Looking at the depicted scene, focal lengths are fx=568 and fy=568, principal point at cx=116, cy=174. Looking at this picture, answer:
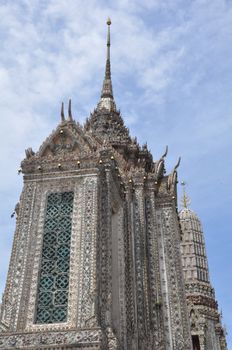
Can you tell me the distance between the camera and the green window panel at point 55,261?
1276cm

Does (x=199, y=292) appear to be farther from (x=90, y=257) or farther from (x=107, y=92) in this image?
(x=90, y=257)

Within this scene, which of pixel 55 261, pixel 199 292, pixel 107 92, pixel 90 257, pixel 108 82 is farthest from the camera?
pixel 199 292

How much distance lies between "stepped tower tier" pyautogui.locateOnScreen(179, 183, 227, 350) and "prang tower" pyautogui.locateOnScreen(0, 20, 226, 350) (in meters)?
13.5

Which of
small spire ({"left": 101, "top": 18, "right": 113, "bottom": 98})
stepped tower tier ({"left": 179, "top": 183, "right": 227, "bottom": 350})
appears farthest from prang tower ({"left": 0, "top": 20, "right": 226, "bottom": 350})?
stepped tower tier ({"left": 179, "top": 183, "right": 227, "bottom": 350})

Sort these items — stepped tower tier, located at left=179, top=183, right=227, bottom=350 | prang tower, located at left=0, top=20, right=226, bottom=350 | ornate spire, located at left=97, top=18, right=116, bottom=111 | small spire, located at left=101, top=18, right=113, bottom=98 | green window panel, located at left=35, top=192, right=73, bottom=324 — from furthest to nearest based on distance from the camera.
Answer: stepped tower tier, located at left=179, top=183, right=227, bottom=350
small spire, located at left=101, top=18, right=113, bottom=98
ornate spire, located at left=97, top=18, right=116, bottom=111
green window panel, located at left=35, top=192, right=73, bottom=324
prang tower, located at left=0, top=20, right=226, bottom=350

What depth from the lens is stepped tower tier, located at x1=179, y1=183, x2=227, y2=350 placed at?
31703 millimetres

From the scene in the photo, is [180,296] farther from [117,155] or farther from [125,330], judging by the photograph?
[117,155]

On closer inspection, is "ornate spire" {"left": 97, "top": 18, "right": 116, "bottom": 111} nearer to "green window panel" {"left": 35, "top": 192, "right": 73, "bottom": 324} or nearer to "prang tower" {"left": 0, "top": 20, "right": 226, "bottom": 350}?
"prang tower" {"left": 0, "top": 20, "right": 226, "bottom": 350}

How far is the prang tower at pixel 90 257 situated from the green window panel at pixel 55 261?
0.08 feet

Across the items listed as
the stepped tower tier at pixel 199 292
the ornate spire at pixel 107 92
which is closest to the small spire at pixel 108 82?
the ornate spire at pixel 107 92

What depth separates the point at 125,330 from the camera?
48.7 feet

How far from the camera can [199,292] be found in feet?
110

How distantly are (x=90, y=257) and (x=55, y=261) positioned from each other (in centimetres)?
94

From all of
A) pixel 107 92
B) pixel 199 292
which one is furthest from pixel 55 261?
pixel 199 292
